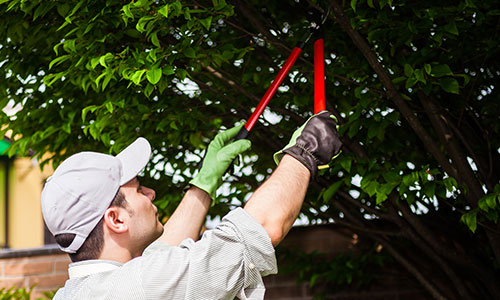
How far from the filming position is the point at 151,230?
2232 mm

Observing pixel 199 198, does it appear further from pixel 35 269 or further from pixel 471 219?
pixel 35 269

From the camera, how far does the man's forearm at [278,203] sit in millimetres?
1890

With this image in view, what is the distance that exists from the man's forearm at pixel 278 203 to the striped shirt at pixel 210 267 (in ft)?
0.13

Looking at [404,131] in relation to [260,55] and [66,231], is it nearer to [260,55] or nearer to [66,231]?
[260,55]

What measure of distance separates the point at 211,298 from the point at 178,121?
193cm

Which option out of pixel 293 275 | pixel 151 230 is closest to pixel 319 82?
pixel 151 230

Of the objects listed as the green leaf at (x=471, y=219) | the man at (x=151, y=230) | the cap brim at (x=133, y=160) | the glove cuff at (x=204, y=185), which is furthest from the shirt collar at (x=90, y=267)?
the green leaf at (x=471, y=219)

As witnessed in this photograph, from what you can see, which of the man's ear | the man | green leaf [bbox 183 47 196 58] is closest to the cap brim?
the man

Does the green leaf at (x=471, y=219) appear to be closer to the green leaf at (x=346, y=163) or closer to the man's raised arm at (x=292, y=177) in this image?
the green leaf at (x=346, y=163)

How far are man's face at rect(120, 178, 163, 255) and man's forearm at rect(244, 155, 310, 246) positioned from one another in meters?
0.43

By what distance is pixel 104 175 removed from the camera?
221 cm

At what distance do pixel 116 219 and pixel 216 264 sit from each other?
0.48 metres

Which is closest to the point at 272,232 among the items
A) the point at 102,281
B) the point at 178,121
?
the point at 102,281

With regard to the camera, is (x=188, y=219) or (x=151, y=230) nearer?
(x=151, y=230)
